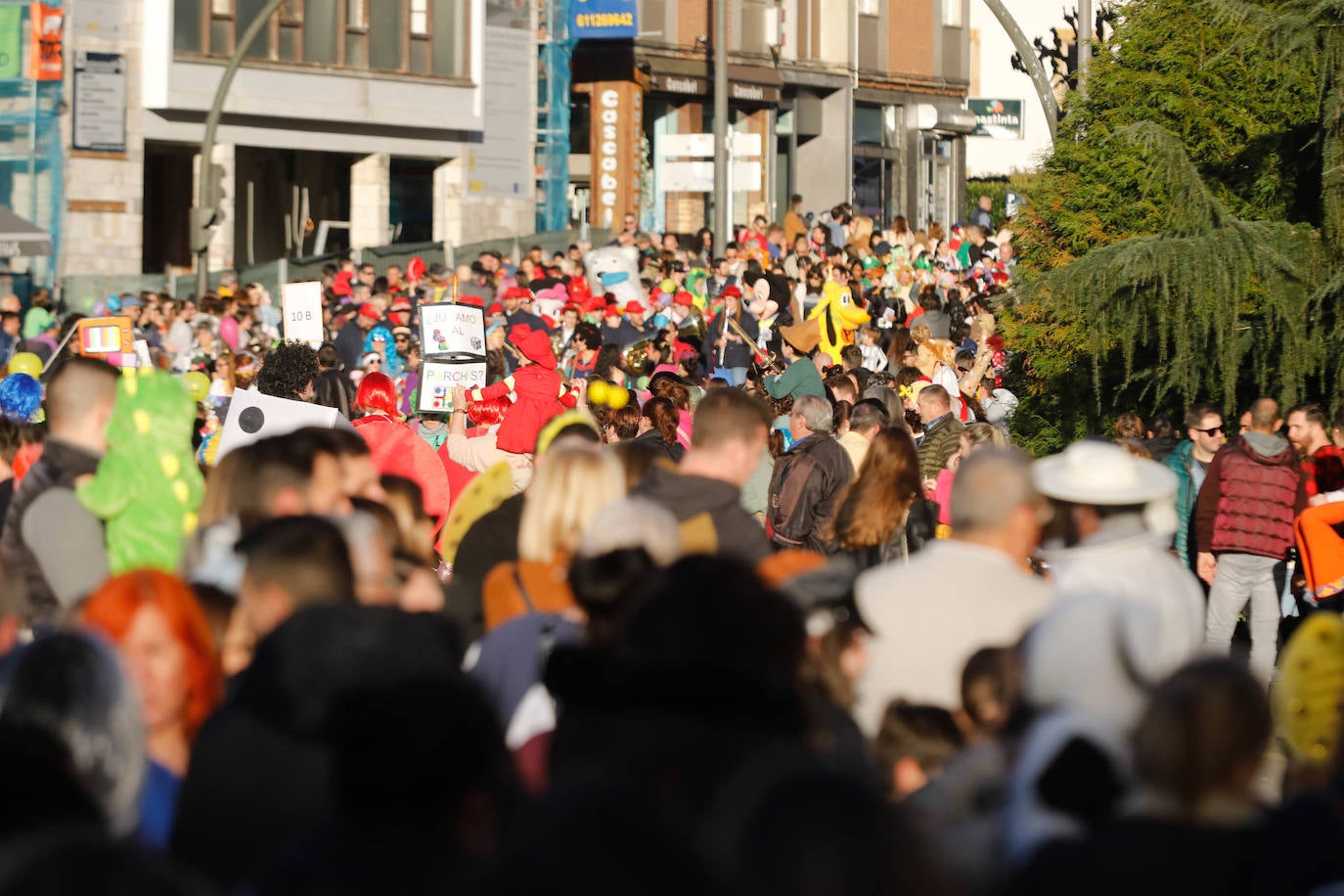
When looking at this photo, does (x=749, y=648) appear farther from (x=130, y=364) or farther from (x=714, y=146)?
(x=714, y=146)

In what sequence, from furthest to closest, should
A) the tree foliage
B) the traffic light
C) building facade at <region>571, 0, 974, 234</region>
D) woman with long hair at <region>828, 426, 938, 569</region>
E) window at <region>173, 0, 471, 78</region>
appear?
1. building facade at <region>571, 0, 974, 234</region>
2. window at <region>173, 0, 471, 78</region>
3. the traffic light
4. the tree foliage
5. woman with long hair at <region>828, 426, 938, 569</region>

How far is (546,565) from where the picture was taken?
526cm

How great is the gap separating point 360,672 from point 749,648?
26.6 inches

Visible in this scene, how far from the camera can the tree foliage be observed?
37.7 feet

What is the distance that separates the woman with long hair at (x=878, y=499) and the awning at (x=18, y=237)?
561 inches

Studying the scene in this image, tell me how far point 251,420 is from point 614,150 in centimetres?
3217

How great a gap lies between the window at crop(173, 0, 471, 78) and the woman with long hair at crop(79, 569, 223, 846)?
100 feet

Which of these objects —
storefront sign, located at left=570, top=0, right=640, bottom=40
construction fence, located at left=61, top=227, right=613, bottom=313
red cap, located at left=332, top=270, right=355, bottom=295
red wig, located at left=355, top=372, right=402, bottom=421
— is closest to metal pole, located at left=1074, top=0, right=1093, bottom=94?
red wig, located at left=355, top=372, right=402, bottom=421

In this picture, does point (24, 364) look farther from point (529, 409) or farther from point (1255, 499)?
point (1255, 499)

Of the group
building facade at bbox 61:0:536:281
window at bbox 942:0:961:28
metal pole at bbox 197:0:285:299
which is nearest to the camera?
metal pole at bbox 197:0:285:299

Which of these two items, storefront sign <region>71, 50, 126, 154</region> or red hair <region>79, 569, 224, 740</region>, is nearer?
red hair <region>79, 569, 224, 740</region>

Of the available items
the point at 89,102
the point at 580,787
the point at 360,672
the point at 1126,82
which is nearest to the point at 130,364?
the point at 1126,82

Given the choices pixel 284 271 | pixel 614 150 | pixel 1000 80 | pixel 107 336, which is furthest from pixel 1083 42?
pixel 1000 80

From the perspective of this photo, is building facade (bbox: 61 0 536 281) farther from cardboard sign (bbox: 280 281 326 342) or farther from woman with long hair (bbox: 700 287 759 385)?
cardboard sign (bbox: 280 281 326 342)
